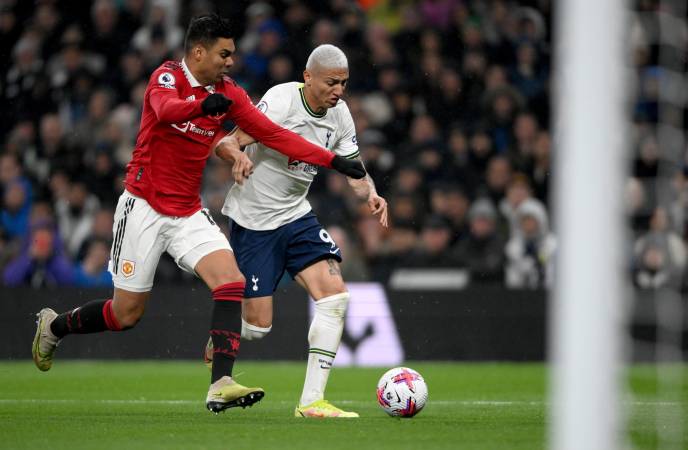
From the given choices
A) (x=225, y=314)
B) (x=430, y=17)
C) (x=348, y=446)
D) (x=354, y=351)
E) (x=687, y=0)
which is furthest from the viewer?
(x=430, y=17)

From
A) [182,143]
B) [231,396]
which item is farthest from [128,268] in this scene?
[231,396]

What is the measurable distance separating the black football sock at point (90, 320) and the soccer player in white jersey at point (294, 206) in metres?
0.68

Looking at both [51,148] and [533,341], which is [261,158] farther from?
[51,148]

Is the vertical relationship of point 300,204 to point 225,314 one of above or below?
above

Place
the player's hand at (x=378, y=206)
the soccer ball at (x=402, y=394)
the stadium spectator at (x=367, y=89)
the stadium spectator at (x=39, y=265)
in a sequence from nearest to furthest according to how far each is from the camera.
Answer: the soccer ball at (x=402, y=394), the player's hand at (x=378, y=206), the stadium spectator at (x=39, y=265), the stadium spectator at (x=367, y=89)

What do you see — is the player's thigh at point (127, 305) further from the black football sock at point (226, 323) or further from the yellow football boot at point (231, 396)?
the yellow football boot at point (231, 396)

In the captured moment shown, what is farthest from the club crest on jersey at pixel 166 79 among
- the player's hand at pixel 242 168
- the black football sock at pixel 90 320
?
the black football sock at pixel 90 320

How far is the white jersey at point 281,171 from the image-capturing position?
546 centimetres

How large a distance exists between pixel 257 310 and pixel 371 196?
0.99 meters

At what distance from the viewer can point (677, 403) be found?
5.72 metres

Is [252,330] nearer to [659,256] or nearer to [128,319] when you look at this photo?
[128,319]

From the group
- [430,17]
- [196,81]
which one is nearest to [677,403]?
[196,81]

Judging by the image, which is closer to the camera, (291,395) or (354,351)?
(291,395)

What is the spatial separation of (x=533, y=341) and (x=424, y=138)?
2.81 meters
